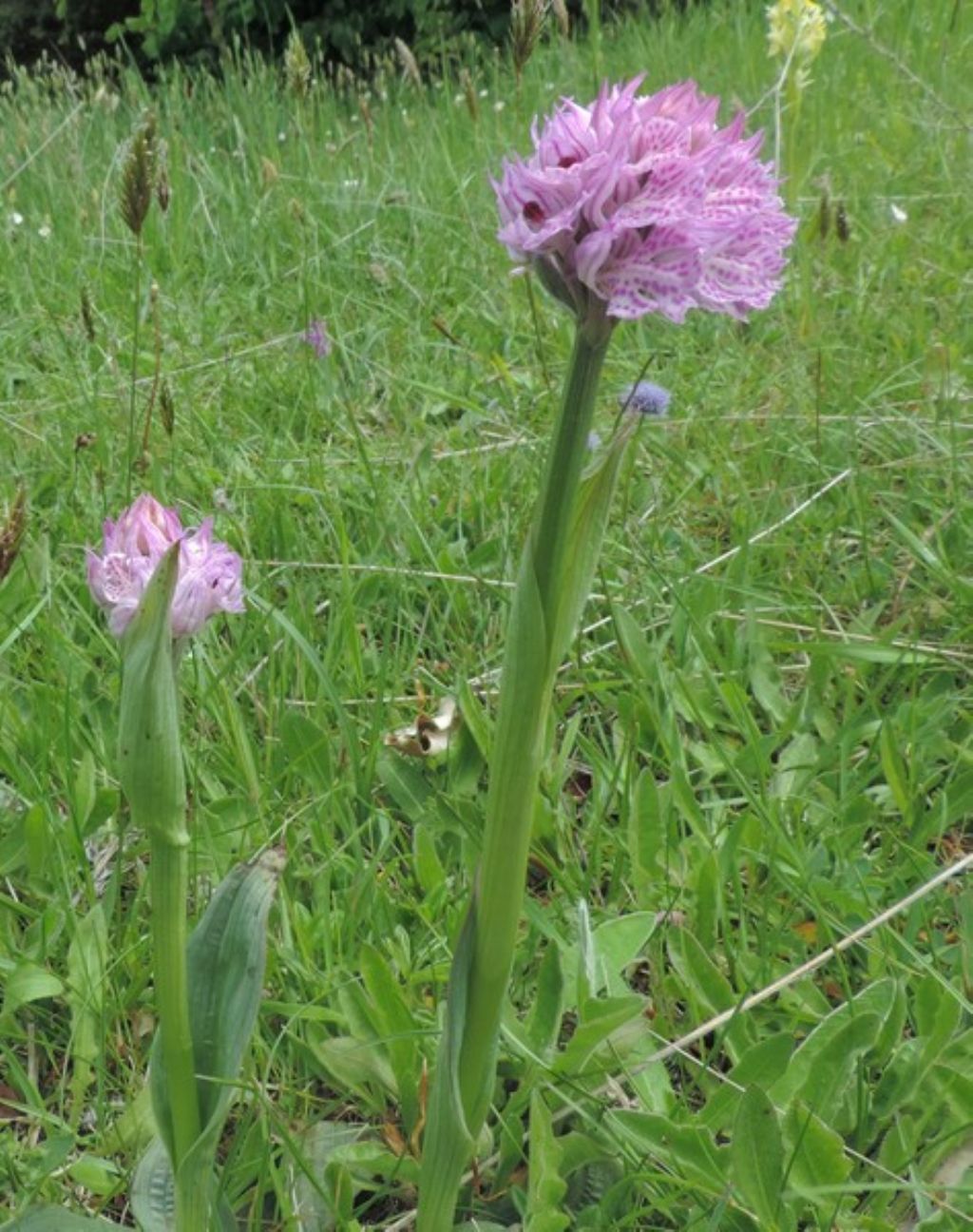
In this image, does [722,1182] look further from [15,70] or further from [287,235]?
[15,70]

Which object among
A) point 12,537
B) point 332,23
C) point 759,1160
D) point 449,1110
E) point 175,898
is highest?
point 12,537

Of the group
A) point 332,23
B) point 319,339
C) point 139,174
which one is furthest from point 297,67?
point 332,23

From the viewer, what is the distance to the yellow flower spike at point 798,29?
2.19 m

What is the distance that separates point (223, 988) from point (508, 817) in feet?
0.64

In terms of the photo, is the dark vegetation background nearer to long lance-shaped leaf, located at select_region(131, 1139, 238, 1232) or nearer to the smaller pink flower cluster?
the smaller pink flower cluster

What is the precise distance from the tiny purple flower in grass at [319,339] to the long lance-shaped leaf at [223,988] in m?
1.26

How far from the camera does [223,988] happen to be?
26.9 inches

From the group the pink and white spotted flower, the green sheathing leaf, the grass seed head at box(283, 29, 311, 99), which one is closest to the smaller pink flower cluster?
the pink and white spotted flower

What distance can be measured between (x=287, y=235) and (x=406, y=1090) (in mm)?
2077

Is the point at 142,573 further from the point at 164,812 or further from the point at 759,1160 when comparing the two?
the point at 759,1160

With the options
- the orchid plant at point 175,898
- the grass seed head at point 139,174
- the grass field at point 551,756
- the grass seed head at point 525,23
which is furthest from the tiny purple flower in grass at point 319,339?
the orchid plant at point 175,898

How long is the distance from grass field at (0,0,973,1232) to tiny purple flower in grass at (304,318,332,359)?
5cm

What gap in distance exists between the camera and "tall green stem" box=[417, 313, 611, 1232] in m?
0.54

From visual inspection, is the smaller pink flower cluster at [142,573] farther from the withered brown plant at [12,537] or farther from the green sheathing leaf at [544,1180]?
the green sheathing leaf at [544,1180]
